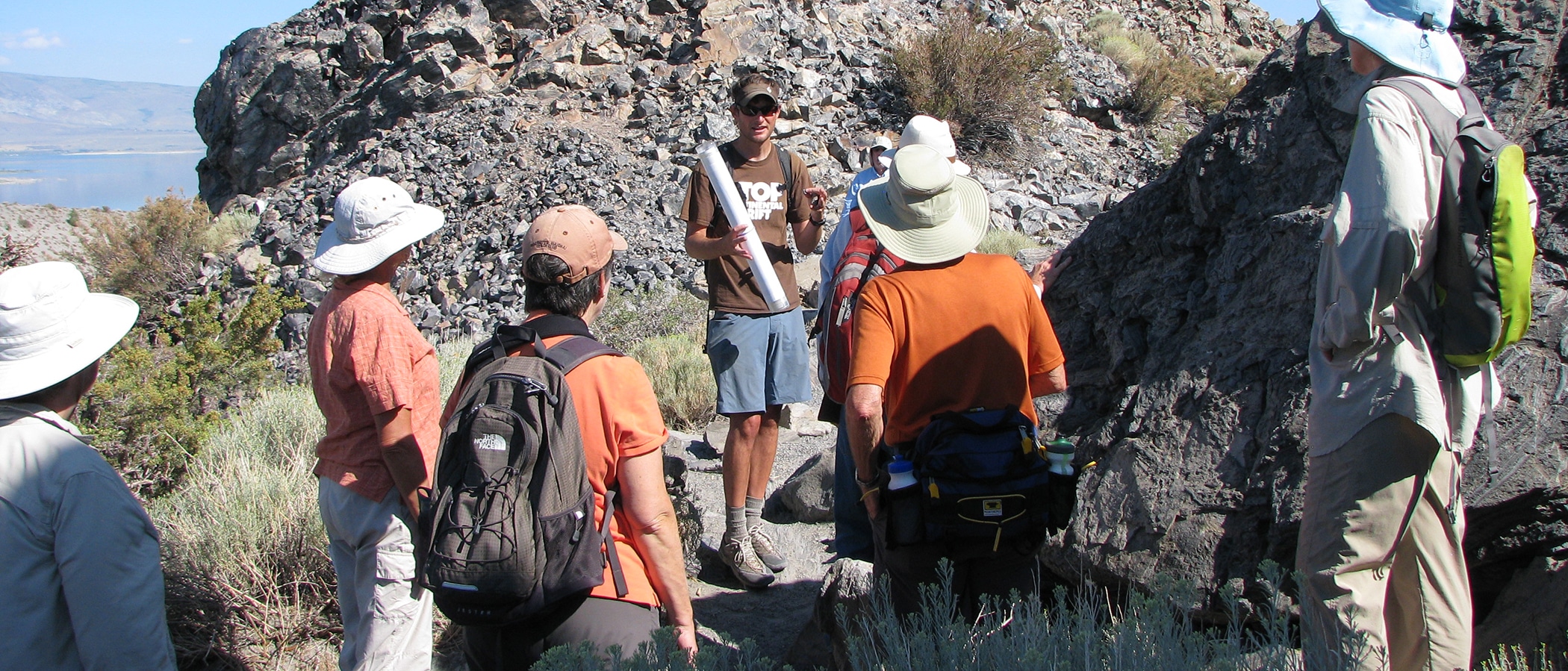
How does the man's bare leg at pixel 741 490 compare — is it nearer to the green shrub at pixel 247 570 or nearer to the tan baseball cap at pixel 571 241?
the green shrub at pixel 247 570

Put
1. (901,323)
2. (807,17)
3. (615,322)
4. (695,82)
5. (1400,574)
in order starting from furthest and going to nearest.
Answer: (807,17), (695,82), (615,322), (901,323), (1400,574)

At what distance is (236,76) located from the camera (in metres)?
17.4

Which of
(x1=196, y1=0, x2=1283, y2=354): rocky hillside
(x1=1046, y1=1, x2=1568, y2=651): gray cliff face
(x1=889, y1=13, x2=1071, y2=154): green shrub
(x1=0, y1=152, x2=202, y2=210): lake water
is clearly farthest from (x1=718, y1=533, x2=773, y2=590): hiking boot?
(x1=0, y1=152, x2=202, y2=210): lake water

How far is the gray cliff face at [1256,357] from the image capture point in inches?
101

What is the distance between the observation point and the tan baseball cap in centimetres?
215

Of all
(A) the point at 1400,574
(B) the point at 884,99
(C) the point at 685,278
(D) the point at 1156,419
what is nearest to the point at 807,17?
(B) the point at 884,99

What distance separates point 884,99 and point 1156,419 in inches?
466

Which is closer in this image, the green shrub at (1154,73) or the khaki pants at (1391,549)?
the khaki pants at (1391,549)

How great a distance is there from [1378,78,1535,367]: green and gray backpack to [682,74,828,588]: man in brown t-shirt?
89.1 inches

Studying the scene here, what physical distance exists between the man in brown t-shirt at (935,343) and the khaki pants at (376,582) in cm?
129

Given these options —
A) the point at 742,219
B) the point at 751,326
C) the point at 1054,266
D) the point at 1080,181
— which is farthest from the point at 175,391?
the point at 1080,181

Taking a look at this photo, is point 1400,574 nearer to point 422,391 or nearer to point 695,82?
point 422,391

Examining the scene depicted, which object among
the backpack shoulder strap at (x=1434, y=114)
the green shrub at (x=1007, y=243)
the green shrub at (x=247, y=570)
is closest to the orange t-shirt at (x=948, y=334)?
the backpack shoulder strap at (x=1434, y=114)

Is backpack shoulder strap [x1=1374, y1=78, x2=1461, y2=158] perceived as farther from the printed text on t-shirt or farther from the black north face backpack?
the printed text on t-shirt
